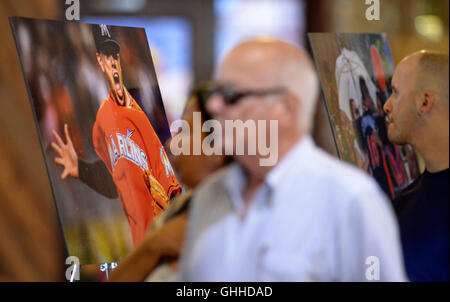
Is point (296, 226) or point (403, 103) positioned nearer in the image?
point (296, 226)

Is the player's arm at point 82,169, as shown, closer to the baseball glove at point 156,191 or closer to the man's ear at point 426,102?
the baseball glove at point 156,191

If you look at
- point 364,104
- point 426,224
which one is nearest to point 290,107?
point 364,104

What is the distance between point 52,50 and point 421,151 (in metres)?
0.50

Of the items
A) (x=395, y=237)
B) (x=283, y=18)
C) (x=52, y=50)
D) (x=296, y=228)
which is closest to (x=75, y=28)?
(x=52, y=50)

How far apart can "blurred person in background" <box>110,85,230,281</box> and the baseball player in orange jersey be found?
2cm

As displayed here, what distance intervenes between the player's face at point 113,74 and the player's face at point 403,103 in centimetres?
35

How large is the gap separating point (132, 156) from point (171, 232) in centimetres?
12

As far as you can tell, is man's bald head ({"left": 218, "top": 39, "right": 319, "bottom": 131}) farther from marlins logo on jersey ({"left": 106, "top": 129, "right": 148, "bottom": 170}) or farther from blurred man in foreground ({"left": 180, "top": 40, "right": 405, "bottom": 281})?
marlins logo on jersey ({"left": 106, "top": 129, "right": 148, "bottom": 170})


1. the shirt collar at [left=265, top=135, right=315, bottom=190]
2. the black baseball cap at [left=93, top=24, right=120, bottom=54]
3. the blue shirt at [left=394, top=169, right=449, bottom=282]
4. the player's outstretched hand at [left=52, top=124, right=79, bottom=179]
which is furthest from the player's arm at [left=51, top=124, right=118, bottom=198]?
the blue shirt at [left=394, top=169, right=449, bottom=282]

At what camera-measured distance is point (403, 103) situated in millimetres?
830

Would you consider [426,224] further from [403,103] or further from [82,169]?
[82,169]

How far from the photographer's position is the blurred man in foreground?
2.22 feet

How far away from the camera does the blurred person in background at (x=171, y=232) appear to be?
0.73 meters

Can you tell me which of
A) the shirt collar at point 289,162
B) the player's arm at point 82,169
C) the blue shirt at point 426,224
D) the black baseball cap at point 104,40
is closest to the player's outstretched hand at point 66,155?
the player's arm at point 82,169
